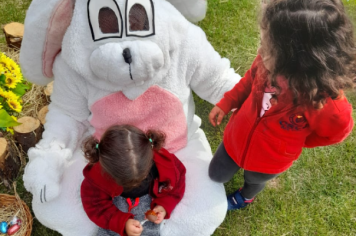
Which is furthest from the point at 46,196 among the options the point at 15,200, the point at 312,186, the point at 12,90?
the point at 312,186

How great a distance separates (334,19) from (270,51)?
190 mm

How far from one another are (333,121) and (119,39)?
2.42ft

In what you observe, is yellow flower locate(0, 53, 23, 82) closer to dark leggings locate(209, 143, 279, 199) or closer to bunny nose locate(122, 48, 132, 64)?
bunny nose locate(122, 48, 132, 64)

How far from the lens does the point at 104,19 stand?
120cm

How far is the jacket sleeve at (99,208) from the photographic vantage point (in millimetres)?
1406

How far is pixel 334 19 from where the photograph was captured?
95 cm

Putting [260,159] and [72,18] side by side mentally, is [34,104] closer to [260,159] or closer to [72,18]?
[72,18]

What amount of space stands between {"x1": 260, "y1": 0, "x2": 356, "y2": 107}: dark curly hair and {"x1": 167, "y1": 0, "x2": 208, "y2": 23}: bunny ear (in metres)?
0.51

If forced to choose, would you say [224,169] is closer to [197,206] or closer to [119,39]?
[197,206]

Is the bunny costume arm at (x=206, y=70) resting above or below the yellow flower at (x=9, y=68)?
above

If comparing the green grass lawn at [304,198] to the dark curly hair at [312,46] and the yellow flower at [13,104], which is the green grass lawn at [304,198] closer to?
the yellow flower at [13,104]

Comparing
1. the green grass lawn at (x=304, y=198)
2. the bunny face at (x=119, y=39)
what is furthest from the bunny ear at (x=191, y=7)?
the green grass lawn at (x=304, y=198)

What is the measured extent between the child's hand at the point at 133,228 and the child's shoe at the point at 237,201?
0.59m

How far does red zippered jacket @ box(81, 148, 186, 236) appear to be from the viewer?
4.51ft
